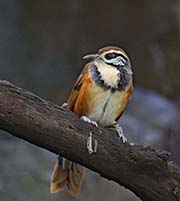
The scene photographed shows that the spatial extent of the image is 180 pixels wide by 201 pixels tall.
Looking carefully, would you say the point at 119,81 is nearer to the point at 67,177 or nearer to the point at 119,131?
the point at 119,131

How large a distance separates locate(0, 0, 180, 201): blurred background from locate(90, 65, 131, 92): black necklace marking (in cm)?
308

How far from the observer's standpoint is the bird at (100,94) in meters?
3.24

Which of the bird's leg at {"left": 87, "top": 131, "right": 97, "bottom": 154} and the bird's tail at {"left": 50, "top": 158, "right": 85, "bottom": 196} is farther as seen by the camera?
the bird's tail at {"left": 50, "top": 158, "right": 85, "bottom": 196}

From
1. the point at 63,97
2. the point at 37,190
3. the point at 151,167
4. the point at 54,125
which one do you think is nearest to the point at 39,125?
the point at 54,125

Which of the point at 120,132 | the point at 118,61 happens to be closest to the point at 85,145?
the point at 120,132

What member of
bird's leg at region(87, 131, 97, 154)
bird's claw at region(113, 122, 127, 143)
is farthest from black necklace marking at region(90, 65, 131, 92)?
bird's leg at region(87, 131, 97, 154)

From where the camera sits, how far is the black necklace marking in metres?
3.23

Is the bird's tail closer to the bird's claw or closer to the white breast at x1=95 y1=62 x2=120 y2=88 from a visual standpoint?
the bird's claw

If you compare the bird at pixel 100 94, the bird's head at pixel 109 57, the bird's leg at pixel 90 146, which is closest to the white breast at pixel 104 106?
the bird at pixel 100 94

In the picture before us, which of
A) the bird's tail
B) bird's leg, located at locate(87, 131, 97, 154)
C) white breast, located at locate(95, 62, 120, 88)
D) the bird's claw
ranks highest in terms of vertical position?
white breast, located at locate(95, 62, 120, 88)

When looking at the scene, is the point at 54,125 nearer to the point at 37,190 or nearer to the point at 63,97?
the point at 37,190

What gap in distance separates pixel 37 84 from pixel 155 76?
3.98 ft

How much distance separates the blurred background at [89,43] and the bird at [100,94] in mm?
3017

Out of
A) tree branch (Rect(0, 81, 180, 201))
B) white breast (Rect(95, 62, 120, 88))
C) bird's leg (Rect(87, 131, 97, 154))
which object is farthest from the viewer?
white breast (Rect(95, 62, 120, 88))
